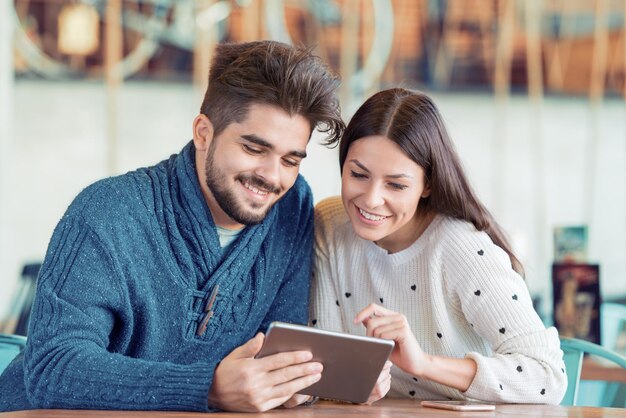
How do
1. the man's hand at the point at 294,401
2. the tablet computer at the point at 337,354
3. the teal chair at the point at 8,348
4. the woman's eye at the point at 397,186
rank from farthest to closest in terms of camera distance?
the teal chair at the point at 8,348, the woman's eye at the point at 397,186, the man's hand at the point at 294,401, the tablet computer at the point at 337,354

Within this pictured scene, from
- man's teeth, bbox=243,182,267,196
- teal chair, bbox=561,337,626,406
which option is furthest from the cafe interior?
man's teeth, bbox=243,182,267,196

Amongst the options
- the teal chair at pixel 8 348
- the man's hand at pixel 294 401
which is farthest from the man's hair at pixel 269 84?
the teal chair at pixel 8 348

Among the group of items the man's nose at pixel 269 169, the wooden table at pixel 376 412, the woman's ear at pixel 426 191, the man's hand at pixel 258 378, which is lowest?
the wooden table at pixel 376 412

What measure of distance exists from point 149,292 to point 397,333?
41 centimetres

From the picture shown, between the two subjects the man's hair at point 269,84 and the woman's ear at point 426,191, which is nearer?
the man's hair at point 269,84

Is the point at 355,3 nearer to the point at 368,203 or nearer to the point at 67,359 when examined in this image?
the point at 368,203

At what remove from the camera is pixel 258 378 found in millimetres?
1506

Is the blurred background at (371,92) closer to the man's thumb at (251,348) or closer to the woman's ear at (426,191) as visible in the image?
the woman's ear at (426,191)

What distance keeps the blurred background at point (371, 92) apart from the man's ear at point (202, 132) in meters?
1.98

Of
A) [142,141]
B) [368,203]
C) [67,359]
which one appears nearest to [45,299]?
[67,359]

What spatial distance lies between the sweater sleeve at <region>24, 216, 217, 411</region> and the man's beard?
0.78 ft

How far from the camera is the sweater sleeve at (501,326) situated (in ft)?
5.76

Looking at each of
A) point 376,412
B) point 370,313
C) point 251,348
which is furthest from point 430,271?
point 251,348

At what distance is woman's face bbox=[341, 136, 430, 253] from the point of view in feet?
6.08
